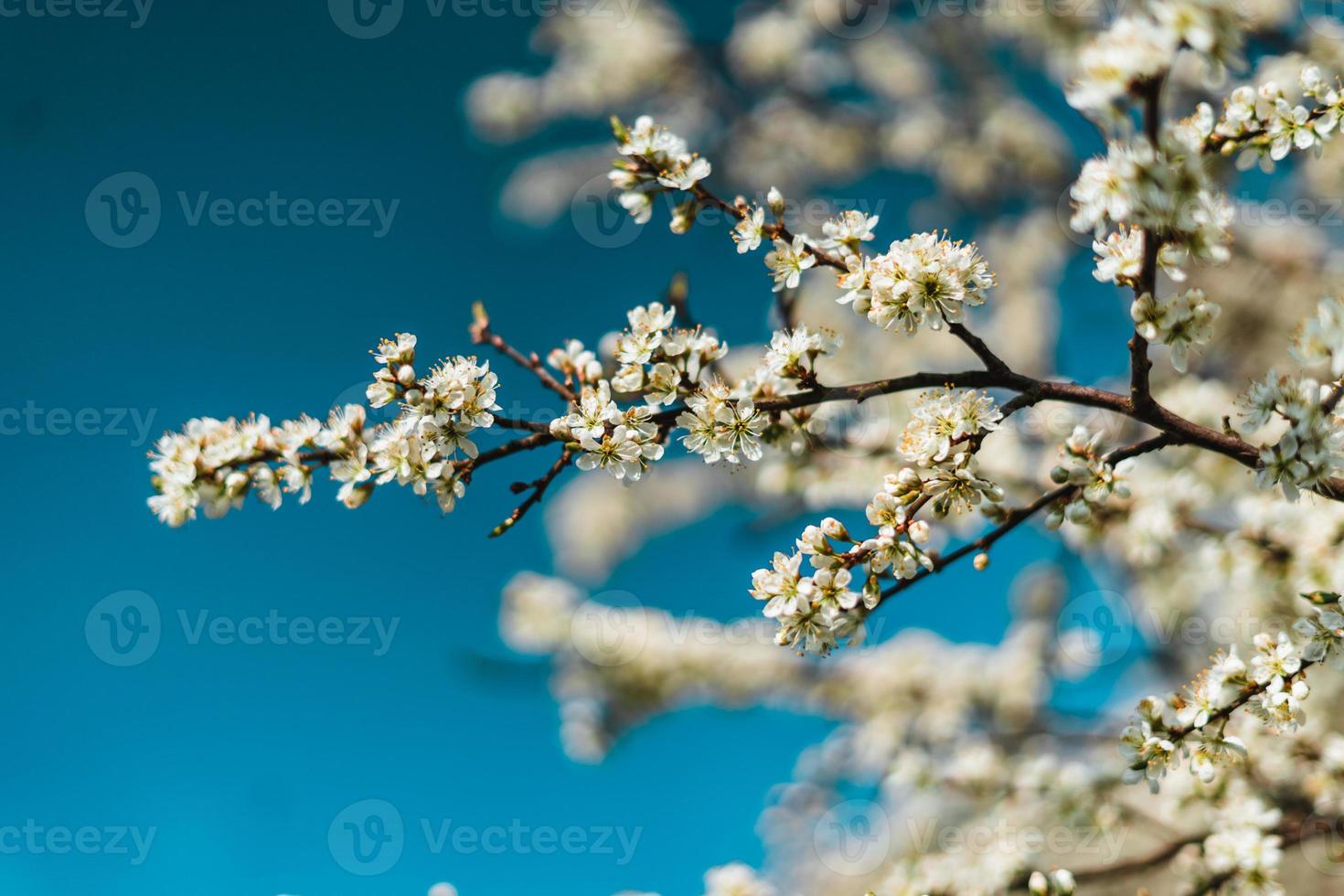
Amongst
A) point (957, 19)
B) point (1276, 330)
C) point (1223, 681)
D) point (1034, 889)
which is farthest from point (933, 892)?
point (957, 19)

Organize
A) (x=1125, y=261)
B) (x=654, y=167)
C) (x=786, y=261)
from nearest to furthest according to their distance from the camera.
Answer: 1. (x=1125, y=261)
2. (x=786, y=261)
3. (x=654, y=167)

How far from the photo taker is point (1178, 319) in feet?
4.85

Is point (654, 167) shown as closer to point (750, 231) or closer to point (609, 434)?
point (750, 231)

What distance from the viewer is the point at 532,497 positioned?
175 cm

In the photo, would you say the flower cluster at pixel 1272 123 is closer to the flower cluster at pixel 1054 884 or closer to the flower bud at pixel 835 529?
the flower bud at pixel 835 529

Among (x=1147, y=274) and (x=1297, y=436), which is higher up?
(x=1147, y=274)

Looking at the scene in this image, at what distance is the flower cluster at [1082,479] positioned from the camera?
162 cm

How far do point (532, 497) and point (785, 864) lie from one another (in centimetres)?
571

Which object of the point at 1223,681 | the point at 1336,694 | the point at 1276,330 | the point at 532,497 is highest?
the point at 1276,330

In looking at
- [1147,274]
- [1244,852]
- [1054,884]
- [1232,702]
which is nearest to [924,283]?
[1147,274]

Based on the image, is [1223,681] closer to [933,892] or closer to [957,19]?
[933,892]

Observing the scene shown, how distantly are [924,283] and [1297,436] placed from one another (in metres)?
0.64

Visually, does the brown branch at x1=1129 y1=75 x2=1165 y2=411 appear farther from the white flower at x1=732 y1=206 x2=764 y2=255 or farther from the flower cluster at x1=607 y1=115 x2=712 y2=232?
the flower cluster at x1=607 y1=115 x2=712 y2=232

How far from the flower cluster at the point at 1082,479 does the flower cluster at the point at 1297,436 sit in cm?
25
